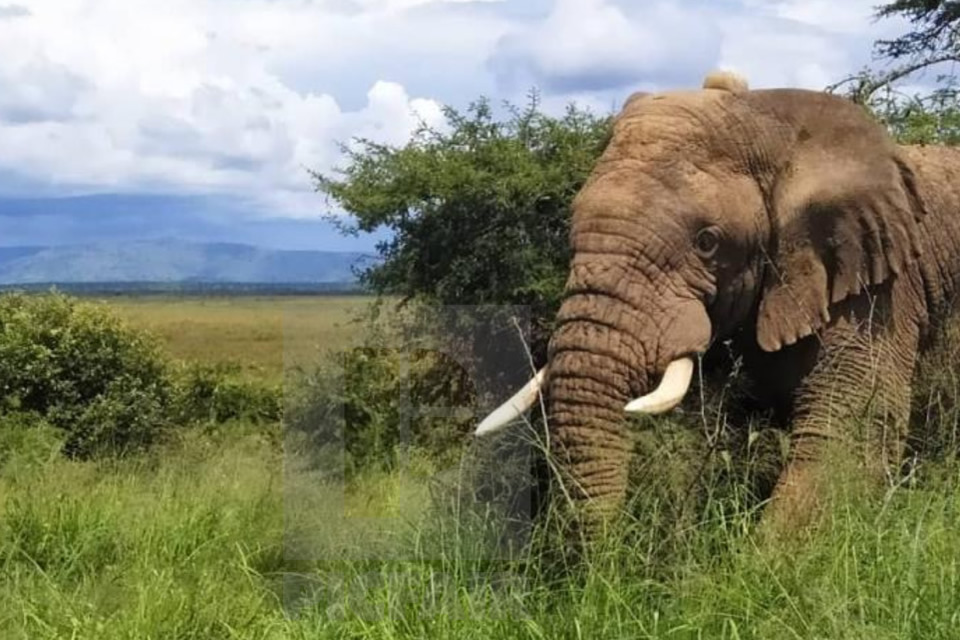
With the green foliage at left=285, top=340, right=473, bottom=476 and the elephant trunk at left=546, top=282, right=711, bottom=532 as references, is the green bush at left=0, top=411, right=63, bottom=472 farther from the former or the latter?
the elephant trunk at left=546, top=282, right=711, bottom=532

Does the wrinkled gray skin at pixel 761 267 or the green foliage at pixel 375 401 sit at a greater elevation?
the wrinkled gray skin at pixel 761 267

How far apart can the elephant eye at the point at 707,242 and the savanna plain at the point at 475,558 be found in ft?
2.09

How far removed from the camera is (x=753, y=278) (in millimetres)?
6645

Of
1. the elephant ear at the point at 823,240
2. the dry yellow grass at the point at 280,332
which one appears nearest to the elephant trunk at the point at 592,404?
the elephant ear at the point at 823,240

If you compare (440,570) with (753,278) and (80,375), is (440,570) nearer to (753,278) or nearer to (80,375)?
(753,278)

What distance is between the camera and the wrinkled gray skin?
607 centimetres

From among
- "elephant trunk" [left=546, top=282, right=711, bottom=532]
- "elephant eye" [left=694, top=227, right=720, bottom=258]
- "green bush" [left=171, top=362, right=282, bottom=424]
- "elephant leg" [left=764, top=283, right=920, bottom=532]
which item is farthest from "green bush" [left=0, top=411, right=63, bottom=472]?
"elephant leg" [left=764, top=283, right=920, bottom=532]

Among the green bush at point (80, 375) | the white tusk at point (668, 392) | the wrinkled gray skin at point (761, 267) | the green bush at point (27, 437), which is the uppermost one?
the wrinkled gray skin at point (761, 267)

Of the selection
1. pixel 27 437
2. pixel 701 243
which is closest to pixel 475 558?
pixel 701 243

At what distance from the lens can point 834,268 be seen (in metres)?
6.67

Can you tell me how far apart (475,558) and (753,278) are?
193 centimetres

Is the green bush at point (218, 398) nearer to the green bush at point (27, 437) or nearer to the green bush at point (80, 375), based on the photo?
the green bush at point (80, 375)

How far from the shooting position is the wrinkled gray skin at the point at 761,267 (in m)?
6.07

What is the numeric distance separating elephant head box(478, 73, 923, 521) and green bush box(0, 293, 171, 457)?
8295 mm
